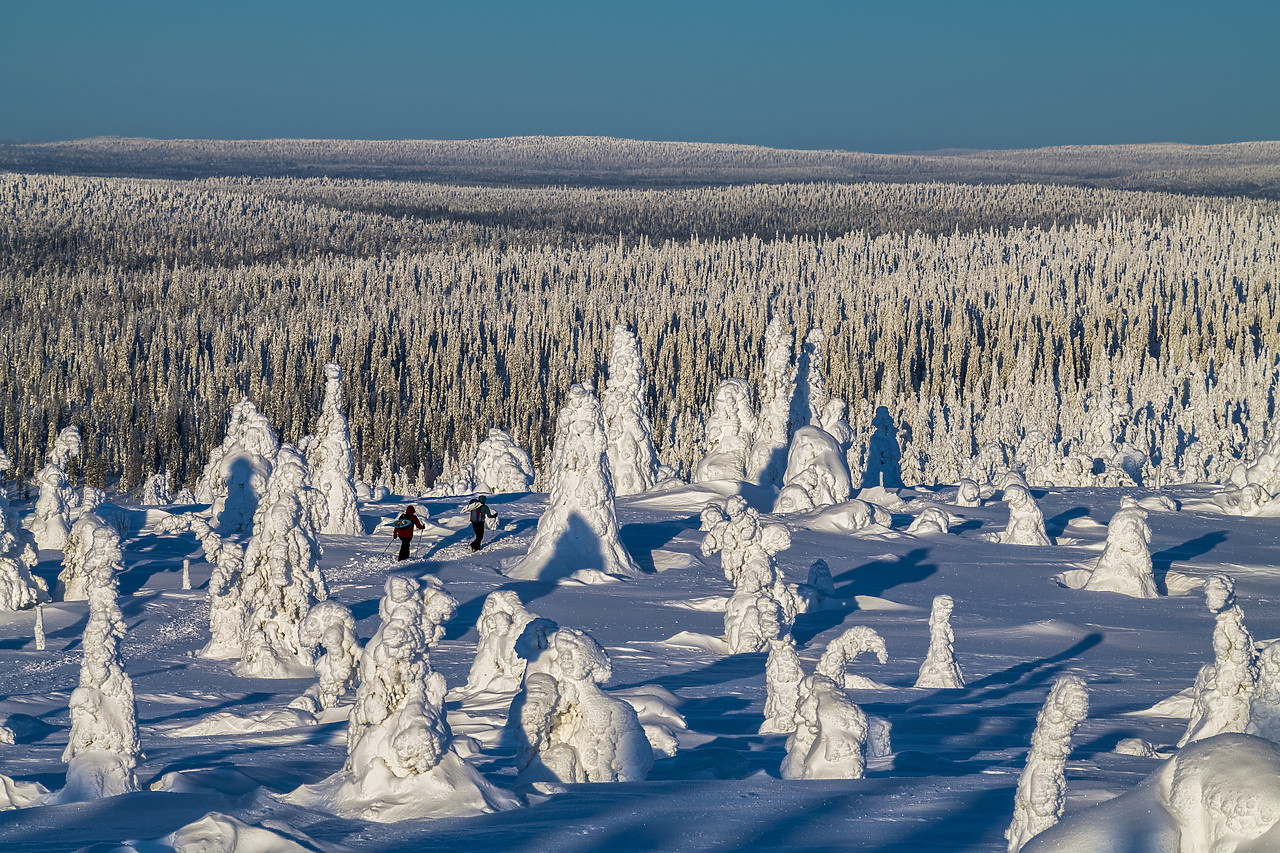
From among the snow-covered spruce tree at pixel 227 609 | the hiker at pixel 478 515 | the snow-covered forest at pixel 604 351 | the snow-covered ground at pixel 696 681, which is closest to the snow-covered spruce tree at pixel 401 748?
the snow-covered ground at pixel 696 681

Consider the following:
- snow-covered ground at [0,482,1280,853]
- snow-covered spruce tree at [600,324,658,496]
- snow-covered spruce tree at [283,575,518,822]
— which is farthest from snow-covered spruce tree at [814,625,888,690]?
snow-covered spruce tree at [600,324,658,496]

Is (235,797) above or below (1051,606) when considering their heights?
above

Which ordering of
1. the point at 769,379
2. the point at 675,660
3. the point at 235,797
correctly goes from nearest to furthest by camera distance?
1. the point at 235,797
2. the point at 675,660
3. the point at 769,379

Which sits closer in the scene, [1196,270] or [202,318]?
[202,318]

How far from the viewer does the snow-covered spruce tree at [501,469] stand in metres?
49.1

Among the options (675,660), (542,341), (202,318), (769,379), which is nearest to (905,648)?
(675,660)

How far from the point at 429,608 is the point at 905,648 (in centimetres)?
827

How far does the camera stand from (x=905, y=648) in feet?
77.3

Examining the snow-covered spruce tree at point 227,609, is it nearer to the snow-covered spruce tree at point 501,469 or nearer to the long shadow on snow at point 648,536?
the long shadow on snow at point 648,536

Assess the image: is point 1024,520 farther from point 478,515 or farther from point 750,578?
point 478,515

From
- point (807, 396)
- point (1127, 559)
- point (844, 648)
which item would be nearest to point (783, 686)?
point (844, 648)

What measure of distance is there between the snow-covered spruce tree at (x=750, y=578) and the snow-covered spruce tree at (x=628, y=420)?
9448mm

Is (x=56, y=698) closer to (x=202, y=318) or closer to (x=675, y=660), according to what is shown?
(x=675, y=660)

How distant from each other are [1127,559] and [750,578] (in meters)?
9.85
